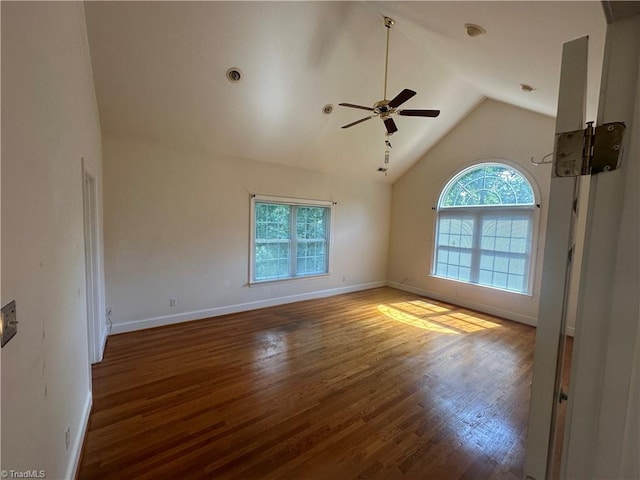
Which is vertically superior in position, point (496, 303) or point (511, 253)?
point (511, 253)

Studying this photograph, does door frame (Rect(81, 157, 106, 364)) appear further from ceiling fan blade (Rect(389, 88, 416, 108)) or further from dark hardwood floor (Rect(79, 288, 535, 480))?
ceiling fan blade (Rect(389, 88, 416, 108))

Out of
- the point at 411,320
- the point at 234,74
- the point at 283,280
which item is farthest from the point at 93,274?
the point at 411,320

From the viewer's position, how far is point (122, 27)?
2613 mm

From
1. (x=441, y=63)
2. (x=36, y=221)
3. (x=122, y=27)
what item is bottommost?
(x=36, y=221)

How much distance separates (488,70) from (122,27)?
149 inches

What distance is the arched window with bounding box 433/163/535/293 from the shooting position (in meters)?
4.79

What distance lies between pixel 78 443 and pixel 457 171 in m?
6.11

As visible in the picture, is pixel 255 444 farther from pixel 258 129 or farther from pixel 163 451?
pixel 258 129

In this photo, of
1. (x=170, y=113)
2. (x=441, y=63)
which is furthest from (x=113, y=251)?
(x=441, y=63)

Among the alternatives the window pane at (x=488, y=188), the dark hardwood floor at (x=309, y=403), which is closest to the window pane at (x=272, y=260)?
the dark hardwood floor at (x=309, y=403)

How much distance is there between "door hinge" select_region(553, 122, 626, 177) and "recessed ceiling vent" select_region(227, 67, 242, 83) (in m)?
3.44

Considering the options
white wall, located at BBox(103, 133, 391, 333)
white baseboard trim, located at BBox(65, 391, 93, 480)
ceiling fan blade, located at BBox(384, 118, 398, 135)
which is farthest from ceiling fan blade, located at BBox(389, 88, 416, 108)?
white baseboard trim, located at BBox(65, 391, 93, 480)

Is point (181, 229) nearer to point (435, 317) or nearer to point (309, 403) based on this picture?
point (309, 403)

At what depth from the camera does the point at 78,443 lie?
1854mm
